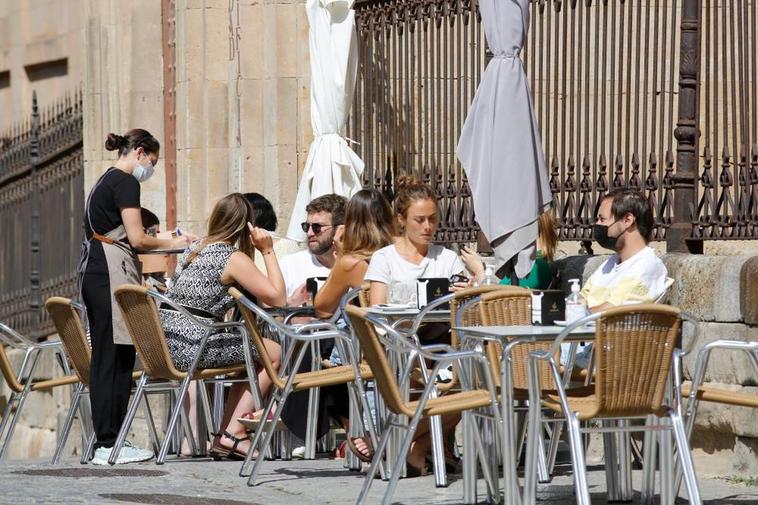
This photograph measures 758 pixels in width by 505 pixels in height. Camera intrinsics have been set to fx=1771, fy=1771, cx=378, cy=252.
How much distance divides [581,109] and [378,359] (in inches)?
243

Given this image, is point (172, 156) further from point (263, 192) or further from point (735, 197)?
point (735, 197)

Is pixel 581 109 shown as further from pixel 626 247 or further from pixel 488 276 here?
pixel 626 247

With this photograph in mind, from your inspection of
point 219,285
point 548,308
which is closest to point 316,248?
point 219,285

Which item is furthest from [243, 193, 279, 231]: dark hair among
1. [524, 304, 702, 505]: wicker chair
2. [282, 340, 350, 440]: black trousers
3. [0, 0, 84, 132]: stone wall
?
[0, 0, 84, 132]: stone wall

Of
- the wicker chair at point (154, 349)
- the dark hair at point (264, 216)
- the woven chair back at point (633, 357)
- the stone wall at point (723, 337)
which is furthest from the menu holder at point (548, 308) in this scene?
the dark hair at point (264, 216)

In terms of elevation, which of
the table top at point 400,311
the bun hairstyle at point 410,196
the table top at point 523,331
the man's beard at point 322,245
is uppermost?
the bun hairstyle at point 410,196

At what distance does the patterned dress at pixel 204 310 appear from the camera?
9.10 m

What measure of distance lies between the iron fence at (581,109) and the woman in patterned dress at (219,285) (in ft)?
6.24

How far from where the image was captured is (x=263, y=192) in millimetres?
14031

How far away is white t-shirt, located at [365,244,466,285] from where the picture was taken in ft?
29.1

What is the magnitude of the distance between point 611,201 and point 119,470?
9.32ft

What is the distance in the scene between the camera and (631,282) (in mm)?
7551

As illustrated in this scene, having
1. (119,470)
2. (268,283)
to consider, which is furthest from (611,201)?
(119,470)

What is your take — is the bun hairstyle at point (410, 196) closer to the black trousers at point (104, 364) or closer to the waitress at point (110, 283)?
the waitress at point (110, 283)
